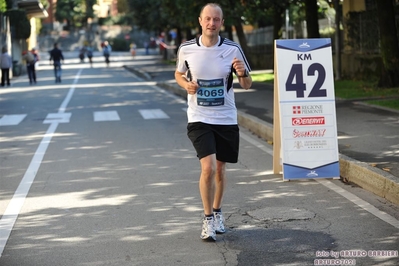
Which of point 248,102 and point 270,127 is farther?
point 248,102

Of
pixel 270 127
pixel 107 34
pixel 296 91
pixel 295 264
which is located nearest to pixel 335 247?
pixel 295 264

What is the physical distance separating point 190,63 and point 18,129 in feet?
35.9

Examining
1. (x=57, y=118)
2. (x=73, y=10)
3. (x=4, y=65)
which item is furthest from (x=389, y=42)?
(x=73, y=10)

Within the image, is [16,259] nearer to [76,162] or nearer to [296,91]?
[296,91]

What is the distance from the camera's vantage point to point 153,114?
20.1 m

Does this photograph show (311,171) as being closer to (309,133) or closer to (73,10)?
(309,133)

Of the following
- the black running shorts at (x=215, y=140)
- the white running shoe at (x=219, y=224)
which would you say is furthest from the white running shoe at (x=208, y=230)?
the black running shorts at (x=215, y=140)

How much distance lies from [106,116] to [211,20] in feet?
43.3

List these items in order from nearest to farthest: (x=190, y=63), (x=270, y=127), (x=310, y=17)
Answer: (x=190, y=63) < (x=270, y=127) < (x=310, y=17)

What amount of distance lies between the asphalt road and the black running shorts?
2.26 feet

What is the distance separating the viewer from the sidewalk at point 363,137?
913cm

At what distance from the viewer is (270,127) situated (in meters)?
14.5

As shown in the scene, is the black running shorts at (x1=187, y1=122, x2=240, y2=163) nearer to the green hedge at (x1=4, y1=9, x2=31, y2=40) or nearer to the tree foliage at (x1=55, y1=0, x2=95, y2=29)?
the green hedge at (x1=4, y1=9, x2=31, y2=40)

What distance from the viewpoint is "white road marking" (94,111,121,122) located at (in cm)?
1904
